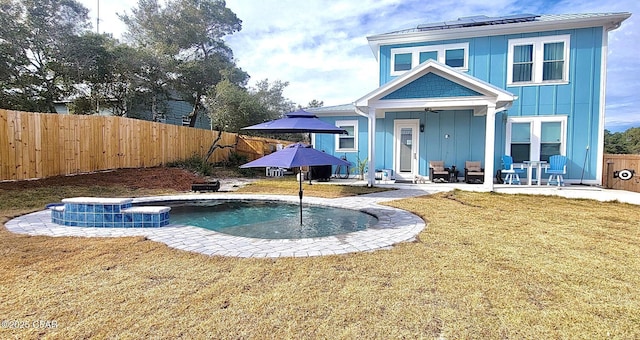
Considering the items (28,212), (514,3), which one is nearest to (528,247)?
(28,212)

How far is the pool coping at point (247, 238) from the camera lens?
4.11 meters

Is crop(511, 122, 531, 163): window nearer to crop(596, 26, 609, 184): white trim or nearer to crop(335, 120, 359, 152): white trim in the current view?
crop(596, 26, 609, 184): white trim

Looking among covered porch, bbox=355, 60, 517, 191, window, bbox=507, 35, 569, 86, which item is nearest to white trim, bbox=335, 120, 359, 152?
covered porch, bbox=355, 60, 517, 191

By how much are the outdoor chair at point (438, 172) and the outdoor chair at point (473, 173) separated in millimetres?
675

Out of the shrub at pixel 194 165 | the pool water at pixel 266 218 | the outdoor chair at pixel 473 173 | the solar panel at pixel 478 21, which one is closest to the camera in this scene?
the pool water at pixel 266 218

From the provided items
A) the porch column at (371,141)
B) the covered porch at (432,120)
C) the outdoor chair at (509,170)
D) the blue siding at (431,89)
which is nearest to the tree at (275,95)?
the covered porch at (432,120)

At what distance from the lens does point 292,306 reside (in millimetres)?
2627

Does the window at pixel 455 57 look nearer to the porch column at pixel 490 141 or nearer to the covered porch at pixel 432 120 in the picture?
the covered porch at pixel 432 120

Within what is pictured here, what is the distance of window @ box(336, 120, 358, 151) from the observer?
546 inches

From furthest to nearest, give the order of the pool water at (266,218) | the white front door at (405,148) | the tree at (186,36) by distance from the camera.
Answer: the tree at (186,36)
the white front door at (405,148)
the pool water at (266,218)

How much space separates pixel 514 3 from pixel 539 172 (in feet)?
26.0

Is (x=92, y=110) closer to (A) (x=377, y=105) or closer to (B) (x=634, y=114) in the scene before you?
(A) (x=377, y=105)

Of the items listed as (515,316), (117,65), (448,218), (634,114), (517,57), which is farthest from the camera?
(634,114)

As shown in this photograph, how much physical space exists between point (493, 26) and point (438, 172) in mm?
5871
